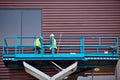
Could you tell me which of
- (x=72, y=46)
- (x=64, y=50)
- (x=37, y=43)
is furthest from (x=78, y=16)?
(x=37, y=43)

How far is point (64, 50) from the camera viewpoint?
1525cm

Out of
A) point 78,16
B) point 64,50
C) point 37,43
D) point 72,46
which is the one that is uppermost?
point 78,16

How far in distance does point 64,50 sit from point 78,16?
194 centimetres

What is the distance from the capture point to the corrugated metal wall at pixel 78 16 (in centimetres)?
1548

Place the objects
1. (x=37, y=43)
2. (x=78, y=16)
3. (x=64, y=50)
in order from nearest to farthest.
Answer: (x=37, y=43), (x=64, y=50), (x=78, y=16)

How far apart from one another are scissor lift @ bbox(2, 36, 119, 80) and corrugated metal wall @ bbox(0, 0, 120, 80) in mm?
362

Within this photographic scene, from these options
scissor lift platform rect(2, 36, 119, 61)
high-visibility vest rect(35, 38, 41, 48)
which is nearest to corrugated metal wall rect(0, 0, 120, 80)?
scissor lift platform rect(2, 36, 119, 61)

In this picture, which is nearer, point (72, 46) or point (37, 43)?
point (37, 43)

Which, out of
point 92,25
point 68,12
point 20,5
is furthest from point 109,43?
point 20,5

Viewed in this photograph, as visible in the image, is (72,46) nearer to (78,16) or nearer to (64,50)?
(64,50)

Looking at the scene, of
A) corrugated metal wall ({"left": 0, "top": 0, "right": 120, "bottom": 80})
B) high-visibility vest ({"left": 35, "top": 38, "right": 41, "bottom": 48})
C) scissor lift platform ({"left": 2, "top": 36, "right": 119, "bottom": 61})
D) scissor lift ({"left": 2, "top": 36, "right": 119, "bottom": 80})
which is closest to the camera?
scissor lift ({"left": 2, "top": 36, "right": 119, "bottom": 80})

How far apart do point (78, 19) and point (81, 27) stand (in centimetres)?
45

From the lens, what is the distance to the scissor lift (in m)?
13.9

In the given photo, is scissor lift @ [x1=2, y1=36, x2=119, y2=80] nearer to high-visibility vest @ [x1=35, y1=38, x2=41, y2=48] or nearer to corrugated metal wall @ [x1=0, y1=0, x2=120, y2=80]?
high-visibility vest @ [x1=35, y1=38, x2=41, y2=48]
